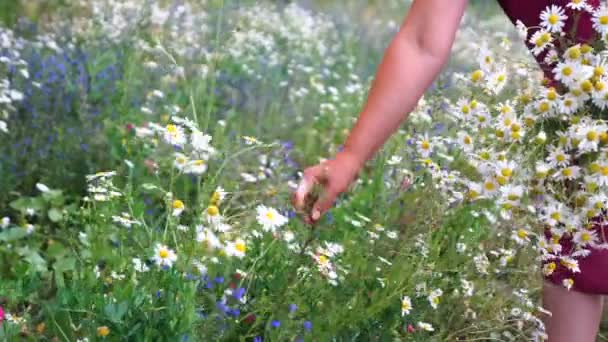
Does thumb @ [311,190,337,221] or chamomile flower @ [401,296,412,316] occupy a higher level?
thumb @ [311,190,337,221]

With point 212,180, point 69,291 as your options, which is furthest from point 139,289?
point 212,180

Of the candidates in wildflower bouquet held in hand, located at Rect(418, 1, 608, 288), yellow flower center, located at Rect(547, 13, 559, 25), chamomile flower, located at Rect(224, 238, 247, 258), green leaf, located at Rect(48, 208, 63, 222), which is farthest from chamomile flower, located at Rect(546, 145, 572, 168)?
green leaf, located at Rect(48, 208, 63, 222)

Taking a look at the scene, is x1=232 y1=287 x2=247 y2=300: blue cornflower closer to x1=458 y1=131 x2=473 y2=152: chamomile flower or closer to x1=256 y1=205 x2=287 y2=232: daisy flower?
x1=256 y1=205 x2=287 y2=232: daisy flower

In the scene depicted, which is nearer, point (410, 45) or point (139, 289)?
point (410, 45)

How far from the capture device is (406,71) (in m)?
1.60

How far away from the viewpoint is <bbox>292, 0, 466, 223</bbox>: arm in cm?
156

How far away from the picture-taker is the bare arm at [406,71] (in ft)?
5.19

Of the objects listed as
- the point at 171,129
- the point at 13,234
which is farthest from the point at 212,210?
the point at 13,234

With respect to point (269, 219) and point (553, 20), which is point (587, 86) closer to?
point (553, 20)

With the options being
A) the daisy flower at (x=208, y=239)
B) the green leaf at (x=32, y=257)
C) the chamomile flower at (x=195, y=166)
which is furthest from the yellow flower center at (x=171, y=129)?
the green leaf at (x=32, y=257)

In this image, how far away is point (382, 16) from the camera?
783 cm

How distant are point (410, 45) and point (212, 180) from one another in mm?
472

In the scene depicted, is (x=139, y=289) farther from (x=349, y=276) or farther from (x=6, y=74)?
(x=6, y=74)

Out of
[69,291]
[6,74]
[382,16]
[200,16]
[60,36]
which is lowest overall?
[69,291]
